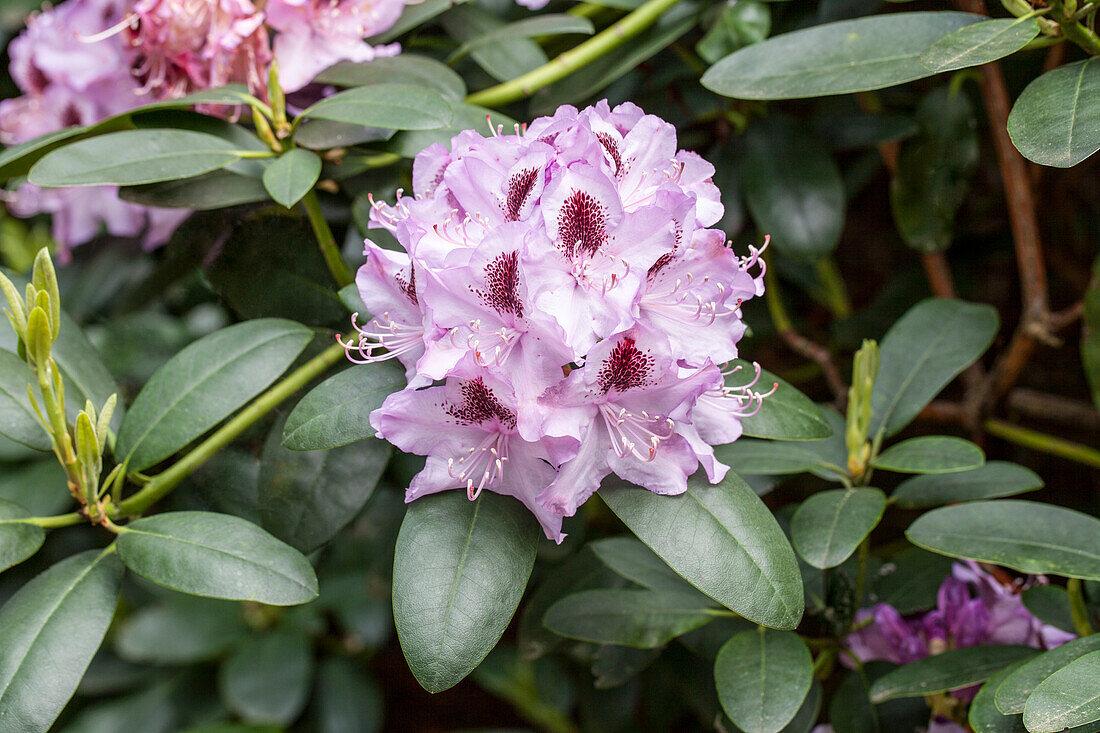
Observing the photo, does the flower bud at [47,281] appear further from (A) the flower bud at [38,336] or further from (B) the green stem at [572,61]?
(B) the green stem at [572,61]

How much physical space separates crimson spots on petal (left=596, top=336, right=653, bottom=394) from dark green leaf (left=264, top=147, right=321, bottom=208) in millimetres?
318

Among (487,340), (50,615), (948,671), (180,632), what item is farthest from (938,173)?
(180,632)

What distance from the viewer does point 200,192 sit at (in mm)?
877

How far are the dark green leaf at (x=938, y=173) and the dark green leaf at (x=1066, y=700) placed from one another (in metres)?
0.59

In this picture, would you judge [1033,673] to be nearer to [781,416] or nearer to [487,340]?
[781,416]

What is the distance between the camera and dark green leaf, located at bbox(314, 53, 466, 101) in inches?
36.0

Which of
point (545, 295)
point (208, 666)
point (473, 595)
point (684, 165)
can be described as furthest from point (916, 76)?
point (208, 666)

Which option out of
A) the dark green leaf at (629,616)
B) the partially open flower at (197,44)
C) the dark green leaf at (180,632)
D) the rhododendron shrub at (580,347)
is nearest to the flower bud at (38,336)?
the rhododendron shrub at (580,347)

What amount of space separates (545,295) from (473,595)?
0.22 meters

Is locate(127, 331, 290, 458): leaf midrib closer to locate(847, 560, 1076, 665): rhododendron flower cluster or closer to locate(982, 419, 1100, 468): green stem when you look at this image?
locate(847, 560, 1076, 665): rhododendron flower cluster

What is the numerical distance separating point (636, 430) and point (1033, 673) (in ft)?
1.16

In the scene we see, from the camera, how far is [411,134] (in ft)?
2.79

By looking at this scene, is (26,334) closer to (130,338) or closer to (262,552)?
(262,552)

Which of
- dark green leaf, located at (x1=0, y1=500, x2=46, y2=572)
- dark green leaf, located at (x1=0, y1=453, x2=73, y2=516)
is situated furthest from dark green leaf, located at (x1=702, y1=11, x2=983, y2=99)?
dark green leaf, located at (x1=0, y1=453, x2=73, y2=516)
